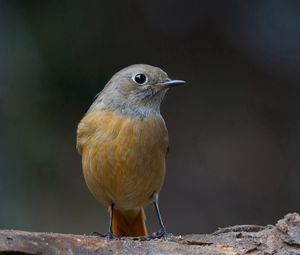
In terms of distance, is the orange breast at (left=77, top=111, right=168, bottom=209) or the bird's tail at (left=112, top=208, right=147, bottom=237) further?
the bird's tail at (left=112, top=208, right=147, bottom=237)

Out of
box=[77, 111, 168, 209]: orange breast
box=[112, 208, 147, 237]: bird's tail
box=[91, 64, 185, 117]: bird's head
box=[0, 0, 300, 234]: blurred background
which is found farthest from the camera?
box=[0, 0, 300, 234]: blurred background

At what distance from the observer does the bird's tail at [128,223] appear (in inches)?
250

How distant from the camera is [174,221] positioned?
9141 millimetres

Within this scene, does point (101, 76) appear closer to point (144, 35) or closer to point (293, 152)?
point (144, 35)

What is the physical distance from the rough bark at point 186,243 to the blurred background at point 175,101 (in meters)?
3.27

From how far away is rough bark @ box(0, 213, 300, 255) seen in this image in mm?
4516

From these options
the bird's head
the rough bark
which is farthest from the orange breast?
the rough bark

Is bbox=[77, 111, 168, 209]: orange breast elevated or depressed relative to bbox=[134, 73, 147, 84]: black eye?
depressed

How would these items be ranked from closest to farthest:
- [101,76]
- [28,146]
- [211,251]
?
[211,251], [28,146], [101,76]

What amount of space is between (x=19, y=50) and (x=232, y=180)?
122 inches

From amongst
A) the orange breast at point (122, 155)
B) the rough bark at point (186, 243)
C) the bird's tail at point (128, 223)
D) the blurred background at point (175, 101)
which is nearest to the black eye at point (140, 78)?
the orange breast at point (122, 155)

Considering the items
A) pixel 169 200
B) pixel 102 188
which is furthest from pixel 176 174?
pixel 102 188

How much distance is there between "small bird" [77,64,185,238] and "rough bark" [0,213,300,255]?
0.48 metres

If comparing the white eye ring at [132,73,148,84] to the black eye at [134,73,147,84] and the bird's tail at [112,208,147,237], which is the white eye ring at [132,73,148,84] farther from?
the bird's tail at [112,208,147,237]
